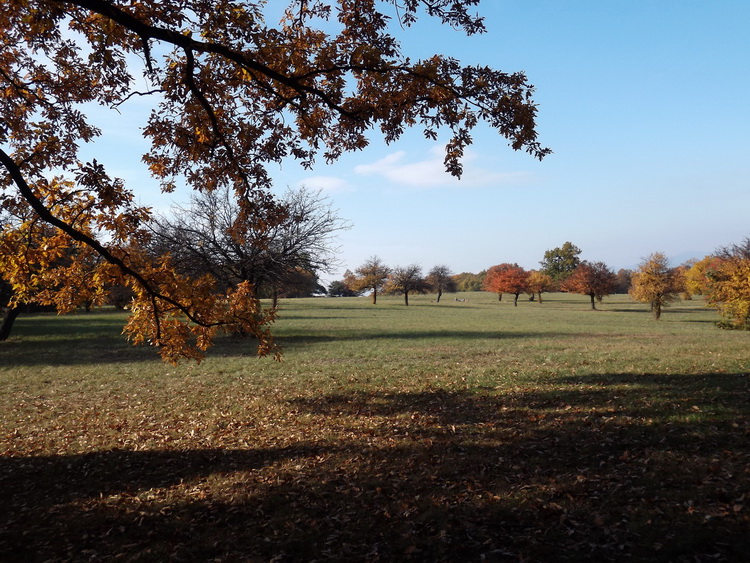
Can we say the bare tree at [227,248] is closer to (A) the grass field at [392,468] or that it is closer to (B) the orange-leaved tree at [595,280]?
(A) the grass field at [392,468]

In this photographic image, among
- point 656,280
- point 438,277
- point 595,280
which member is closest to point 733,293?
point 656,280

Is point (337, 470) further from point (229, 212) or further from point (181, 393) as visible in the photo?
point (229, 212)

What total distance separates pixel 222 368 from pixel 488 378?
32.3ft

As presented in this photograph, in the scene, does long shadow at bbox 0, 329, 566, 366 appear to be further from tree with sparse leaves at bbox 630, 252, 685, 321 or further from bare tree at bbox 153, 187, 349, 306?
tree with sparse leaves at bbox 630, 252, 685, 321

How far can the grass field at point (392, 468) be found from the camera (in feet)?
16.3

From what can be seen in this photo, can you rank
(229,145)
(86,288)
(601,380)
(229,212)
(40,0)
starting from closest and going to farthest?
(40,0), (86,288), (229,145), (601,380), (229,212)

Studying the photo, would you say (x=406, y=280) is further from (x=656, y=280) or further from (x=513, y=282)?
(x=656, y=280)

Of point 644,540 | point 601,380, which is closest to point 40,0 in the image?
point 644,540

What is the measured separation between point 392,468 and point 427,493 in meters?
1.01

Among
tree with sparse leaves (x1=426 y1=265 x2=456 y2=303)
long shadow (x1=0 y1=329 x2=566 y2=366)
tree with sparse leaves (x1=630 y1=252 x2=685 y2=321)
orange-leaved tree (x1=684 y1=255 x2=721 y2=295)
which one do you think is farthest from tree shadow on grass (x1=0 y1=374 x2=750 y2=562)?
tree with sparse leaves (x1=426 y1=265 x2=456 y2=303)

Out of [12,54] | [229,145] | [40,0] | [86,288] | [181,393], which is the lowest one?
[181,393]

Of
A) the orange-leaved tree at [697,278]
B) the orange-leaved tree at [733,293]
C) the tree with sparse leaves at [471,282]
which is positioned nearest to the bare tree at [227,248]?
the orange-leaved tree at [733,293]

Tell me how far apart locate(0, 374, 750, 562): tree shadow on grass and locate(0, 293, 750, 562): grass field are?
28mm

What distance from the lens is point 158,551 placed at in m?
5.09
